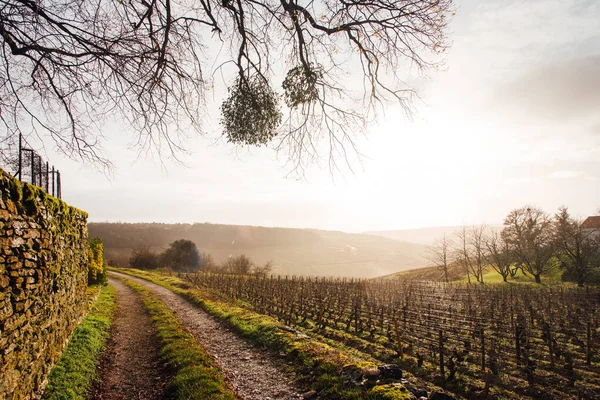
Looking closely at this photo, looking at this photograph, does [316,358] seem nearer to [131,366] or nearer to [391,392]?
[391,392]

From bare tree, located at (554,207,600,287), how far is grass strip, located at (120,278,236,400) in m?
33.7

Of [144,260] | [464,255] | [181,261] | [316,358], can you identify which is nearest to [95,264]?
[316,358]

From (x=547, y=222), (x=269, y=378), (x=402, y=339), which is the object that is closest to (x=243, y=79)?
(x=269, y=378)

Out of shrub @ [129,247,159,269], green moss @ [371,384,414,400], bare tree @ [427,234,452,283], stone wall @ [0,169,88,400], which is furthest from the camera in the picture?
shrub @ [129,247,159,269]

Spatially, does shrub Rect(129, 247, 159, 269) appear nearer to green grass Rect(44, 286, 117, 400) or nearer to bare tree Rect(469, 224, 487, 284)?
green grass Rect(44, 286, 117, 400)

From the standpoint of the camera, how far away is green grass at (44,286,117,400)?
17.7 feet

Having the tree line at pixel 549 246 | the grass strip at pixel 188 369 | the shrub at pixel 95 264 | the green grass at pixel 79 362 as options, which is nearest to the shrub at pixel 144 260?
the shrub at pixel 95 264

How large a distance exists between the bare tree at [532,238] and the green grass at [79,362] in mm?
36753

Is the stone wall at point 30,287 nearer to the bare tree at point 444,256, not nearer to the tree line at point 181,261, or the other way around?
the tree line at point 181,261

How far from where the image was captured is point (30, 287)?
4844mm

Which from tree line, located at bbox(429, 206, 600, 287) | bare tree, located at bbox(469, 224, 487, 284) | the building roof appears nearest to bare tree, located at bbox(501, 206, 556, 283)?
tree line, located at bbox(429, 206, 600, 287)

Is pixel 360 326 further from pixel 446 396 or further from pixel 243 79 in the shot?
pixel 243 79

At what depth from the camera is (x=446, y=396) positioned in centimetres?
520

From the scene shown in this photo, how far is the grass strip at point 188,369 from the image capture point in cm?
537
